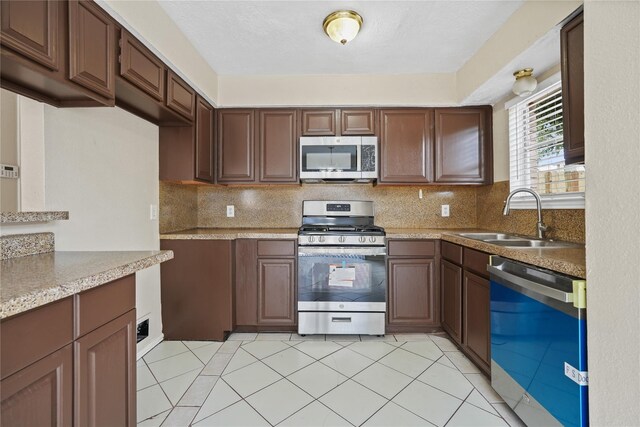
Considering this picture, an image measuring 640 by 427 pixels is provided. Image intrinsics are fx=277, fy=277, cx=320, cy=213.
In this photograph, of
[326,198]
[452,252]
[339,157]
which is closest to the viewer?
[452,252]

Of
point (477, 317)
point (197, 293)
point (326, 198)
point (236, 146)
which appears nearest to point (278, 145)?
point (236, 146)

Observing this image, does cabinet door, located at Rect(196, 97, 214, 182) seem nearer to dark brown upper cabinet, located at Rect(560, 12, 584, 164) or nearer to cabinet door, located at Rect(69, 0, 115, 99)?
cabinet door, located at Rect(69, 0, 115, 99)

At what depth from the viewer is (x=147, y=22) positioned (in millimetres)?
1619

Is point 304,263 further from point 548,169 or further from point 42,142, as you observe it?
point 548,169

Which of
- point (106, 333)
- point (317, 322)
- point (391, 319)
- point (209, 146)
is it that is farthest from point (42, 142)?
point (391, 319)

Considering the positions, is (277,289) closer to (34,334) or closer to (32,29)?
(34,334)

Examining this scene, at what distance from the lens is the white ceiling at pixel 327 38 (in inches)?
69.0

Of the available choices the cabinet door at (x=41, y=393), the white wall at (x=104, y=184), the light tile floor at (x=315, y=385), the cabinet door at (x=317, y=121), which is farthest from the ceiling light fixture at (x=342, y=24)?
the light tile floor at (x=315, y=385)

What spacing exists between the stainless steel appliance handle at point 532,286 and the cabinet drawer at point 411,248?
0.79 metres

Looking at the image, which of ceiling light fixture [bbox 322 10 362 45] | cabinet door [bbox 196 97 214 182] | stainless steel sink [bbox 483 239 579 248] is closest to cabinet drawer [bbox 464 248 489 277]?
stainless steel sink [bbox 483 239 579 248]

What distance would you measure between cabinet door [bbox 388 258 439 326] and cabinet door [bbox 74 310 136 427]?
189cm

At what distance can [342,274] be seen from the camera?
93.6 inches

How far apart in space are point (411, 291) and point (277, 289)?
117 cm

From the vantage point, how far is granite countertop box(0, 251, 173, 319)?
2.19ft
